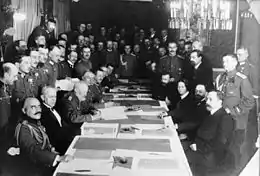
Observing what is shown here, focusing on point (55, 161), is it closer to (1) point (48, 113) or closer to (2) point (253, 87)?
(1) point (48, 113)

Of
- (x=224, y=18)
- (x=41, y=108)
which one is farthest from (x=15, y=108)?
(x=224, y=18)

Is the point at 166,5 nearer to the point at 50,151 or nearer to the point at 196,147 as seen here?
the point at 196,147

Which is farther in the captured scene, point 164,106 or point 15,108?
point 164,106

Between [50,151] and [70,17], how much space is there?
3.04 feet

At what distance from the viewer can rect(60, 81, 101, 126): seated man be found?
3273 millimetres

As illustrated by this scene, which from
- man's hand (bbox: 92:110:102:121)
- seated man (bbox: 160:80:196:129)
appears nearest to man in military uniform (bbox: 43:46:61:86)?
man's hand (bbox: 92:110:102:121)

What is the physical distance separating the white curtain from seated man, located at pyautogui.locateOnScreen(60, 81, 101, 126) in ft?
1.86

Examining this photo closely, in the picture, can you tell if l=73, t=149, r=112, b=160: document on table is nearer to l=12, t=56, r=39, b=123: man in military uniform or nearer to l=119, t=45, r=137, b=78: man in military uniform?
l=12, t=56, r=39, b=123: man in military uniform

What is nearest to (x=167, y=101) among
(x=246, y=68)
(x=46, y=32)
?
(x=246, y=68)

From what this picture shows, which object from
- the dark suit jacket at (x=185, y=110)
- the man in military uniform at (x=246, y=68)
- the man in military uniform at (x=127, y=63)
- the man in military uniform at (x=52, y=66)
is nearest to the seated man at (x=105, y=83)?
the man in military uniform at (x=127, y=63)

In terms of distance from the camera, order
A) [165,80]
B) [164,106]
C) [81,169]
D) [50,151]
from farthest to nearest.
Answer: [164,106], [165,80], [50,151], [81,169]

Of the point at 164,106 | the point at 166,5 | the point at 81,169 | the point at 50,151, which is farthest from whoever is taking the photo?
the point at 164,106

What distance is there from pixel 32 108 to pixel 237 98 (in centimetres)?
136

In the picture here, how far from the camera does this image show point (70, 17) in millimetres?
3035
